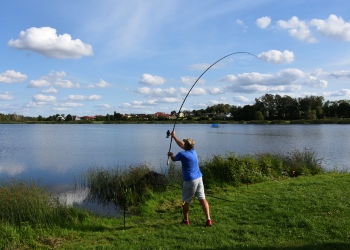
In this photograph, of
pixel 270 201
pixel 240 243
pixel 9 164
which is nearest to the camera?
pixel 240 243

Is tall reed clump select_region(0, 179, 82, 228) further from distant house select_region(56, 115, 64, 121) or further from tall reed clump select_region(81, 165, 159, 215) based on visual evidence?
distant house select_region(56, 115, 64, 121)

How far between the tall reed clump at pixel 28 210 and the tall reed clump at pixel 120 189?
118 inches

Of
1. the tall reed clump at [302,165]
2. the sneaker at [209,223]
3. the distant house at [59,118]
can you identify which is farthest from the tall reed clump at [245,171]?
the distant house at [59,118]

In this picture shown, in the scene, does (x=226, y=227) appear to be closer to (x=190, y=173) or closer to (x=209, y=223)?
(x=209, y=223)

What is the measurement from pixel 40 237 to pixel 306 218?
596cm

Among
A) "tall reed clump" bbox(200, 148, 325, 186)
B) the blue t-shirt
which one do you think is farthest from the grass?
"tall reed clump" bbox(200, 148, 325, 186)

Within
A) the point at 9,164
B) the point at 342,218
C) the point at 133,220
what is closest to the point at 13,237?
the point at 133,220

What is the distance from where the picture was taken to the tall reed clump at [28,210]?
7906 millimetres

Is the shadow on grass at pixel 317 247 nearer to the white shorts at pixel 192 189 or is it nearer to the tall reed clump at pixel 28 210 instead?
the white shorts at pixel 192 189

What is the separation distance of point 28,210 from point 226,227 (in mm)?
5164

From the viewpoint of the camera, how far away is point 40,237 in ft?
22.8

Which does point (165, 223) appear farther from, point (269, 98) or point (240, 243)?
point (269, 98)

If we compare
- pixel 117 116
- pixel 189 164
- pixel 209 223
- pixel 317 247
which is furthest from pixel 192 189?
pixel 117 116

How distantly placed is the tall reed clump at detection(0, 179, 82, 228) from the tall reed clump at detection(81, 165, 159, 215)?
2996 mm
